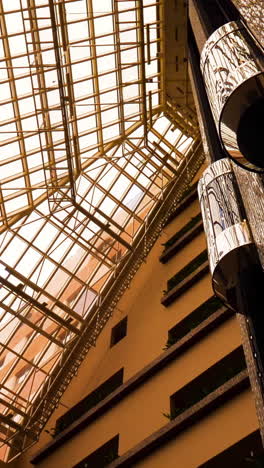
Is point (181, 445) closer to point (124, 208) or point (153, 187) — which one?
point (124, 208)

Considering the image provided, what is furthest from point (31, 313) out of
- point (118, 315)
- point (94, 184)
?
point (94, 184)

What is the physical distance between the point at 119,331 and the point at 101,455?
6796 millimetres

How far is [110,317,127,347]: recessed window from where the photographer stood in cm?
2753

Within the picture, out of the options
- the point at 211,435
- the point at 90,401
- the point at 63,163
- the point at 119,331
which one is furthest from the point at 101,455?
the point at 63,163

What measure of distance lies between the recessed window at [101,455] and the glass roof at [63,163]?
453 cm

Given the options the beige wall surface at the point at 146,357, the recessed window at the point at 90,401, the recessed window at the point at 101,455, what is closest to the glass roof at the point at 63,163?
the beige wall surface at the point at 146,357

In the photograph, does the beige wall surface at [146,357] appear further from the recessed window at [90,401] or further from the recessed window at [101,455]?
the recessed window at [90,401]

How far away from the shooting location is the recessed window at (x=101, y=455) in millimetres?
21498

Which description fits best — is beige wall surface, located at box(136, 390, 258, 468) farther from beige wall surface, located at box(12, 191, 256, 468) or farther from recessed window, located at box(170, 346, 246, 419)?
recessed window, located at box(170, 346, 246, 419)

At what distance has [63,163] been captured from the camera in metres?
28.4

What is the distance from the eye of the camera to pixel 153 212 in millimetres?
31594

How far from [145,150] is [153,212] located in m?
4.00

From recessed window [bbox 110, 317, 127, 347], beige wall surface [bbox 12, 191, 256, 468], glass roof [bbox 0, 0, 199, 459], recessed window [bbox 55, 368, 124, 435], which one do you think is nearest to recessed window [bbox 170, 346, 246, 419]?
beige wall surface [bbox 12, 191, 256, 468]

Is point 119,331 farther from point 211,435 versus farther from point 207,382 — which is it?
point 211,435
